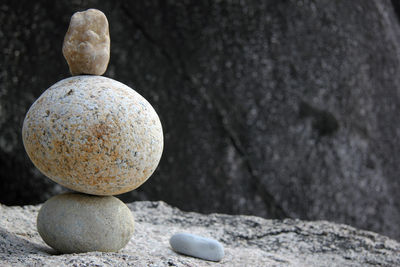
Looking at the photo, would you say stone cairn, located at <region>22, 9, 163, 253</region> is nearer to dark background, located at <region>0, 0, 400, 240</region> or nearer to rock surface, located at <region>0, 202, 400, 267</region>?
rock surface, located at <region>0, 202, 400, 267</region>

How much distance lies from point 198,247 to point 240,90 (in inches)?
88.9

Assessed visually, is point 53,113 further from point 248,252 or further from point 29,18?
point 29,18

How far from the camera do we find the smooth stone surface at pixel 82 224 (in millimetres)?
2051

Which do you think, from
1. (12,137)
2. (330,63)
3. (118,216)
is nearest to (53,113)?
(118,216)

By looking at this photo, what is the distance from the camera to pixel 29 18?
4121mm

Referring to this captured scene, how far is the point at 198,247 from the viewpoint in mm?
2342

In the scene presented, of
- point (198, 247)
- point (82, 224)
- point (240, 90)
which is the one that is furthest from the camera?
point (240, 90)

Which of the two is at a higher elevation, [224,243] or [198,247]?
[198,247]

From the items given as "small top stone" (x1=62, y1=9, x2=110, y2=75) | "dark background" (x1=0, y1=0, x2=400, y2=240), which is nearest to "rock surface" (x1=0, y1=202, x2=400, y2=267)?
"small top stone" (x1=62, y1=9, x2=110, y2=75)

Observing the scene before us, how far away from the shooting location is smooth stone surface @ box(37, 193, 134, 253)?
6.73ft

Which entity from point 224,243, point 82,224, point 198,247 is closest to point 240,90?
point 224,243

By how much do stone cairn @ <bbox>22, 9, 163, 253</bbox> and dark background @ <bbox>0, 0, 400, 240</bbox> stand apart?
207 cm

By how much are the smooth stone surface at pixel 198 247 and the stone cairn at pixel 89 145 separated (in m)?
0.31

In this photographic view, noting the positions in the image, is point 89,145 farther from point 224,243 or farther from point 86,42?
point 224,243
